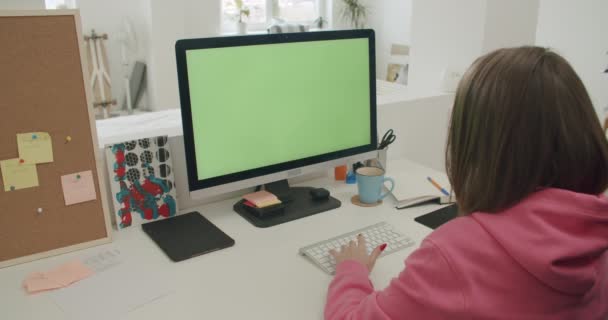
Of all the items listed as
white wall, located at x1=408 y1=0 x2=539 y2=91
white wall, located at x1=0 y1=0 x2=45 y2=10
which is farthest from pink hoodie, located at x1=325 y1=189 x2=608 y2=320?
white wall, located at x1=0 y1=0 x2=45 y2=10

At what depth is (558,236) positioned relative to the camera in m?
0.71

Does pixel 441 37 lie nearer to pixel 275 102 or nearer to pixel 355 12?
pixel 275 102

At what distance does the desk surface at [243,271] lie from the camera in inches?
39.2

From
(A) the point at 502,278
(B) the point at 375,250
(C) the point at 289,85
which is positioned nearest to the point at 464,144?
(A) the point at 502,278

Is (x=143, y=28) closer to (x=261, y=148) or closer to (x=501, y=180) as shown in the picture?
(x=261, y=148)

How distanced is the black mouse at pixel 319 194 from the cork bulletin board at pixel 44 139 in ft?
1.89

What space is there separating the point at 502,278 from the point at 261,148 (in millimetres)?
776

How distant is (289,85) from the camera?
4.53 feet

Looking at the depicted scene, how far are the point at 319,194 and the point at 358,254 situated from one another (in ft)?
1.29

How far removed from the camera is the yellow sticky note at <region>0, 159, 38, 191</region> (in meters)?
1.13

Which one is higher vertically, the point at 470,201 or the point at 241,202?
the point at 470,201

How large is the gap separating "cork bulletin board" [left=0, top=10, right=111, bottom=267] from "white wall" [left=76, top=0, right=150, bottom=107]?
324 centimetres

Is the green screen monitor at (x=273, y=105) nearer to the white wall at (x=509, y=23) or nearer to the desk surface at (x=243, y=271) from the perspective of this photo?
the desk surface at (x=243, y=271)

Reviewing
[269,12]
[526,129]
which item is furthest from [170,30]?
[526,129]
